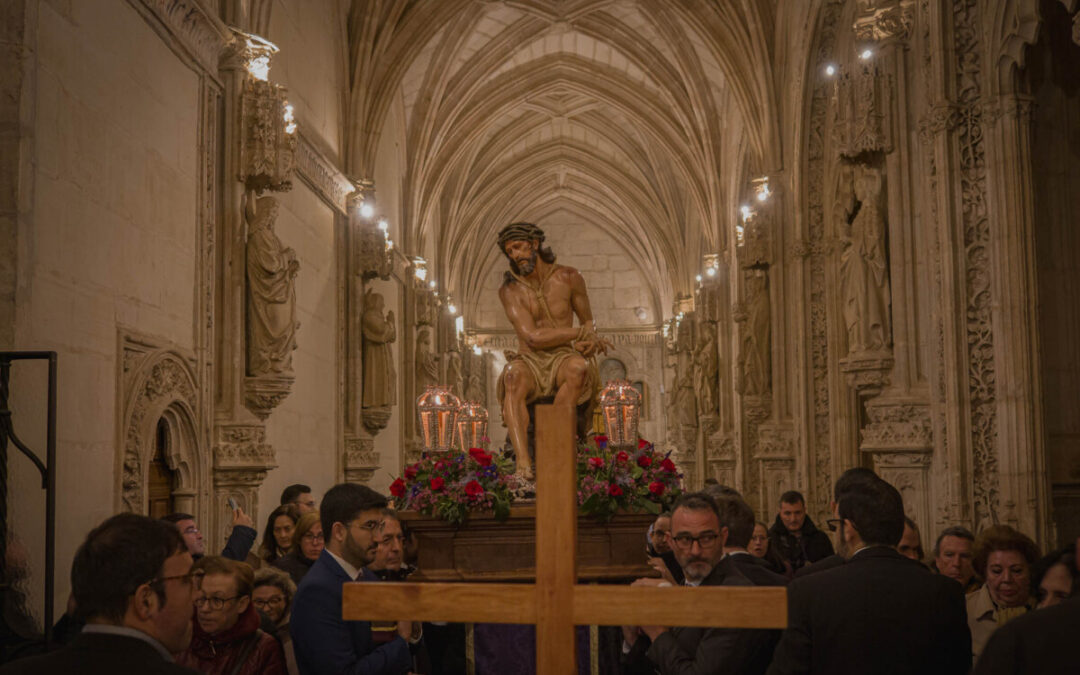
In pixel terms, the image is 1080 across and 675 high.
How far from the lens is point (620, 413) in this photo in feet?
24.3

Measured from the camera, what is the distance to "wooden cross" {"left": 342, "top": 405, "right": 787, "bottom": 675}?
2.53 metres

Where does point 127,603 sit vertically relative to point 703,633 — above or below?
above

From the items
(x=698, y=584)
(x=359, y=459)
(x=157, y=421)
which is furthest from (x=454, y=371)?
(x=698, y=584)

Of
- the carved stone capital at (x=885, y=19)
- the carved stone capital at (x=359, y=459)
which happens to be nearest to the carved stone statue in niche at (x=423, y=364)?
the carved stone capital at (x=359, y=459)

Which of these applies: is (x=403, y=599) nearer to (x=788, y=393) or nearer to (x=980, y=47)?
(x=980, y=47)

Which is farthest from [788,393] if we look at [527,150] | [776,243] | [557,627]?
[527,150]

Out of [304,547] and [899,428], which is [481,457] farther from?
[899,428]

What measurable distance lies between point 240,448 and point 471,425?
138 inches

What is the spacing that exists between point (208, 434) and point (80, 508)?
285 centimetres

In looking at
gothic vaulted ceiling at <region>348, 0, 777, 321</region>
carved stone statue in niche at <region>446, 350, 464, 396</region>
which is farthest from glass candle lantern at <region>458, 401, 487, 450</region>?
carved stone statue in niche at <region>446, 350, 464, 396</region>

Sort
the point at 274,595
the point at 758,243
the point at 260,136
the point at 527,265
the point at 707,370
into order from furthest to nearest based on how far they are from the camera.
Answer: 1. the point at 707,370
2. the point at 758,243
3. the point at 260,136
4. the point at 527,265
5. the point at 274,595

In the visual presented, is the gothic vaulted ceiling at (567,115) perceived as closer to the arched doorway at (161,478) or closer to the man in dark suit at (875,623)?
the arched doorway at (161,478)

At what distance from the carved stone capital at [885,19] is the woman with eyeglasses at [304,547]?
21.5 ft

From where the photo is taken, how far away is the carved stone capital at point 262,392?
1110 cm
